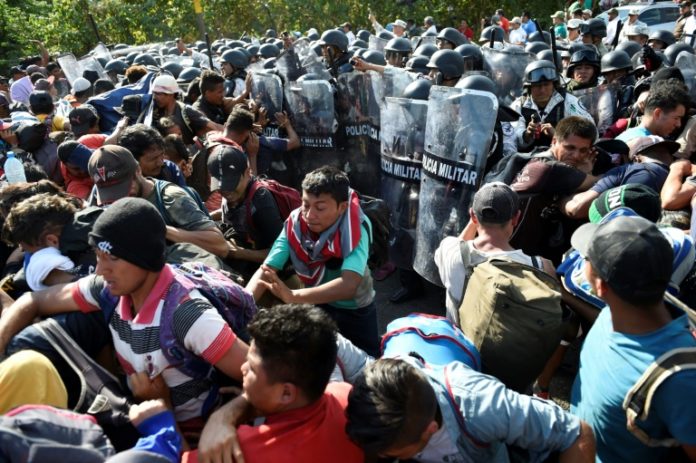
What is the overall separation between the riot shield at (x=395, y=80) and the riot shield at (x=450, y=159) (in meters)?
1.65

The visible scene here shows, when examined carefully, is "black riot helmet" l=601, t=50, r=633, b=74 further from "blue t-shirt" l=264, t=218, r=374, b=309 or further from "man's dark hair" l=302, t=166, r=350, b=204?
"man's dark hair" l=302, t=166, r=350, b=204

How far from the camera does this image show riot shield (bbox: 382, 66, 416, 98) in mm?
5801

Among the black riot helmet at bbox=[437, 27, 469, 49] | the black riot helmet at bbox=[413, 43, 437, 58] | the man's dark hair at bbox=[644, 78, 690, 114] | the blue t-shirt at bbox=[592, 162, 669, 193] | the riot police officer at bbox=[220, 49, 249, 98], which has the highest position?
the man's dark hair at bbox=[644, 78, 690, 114]

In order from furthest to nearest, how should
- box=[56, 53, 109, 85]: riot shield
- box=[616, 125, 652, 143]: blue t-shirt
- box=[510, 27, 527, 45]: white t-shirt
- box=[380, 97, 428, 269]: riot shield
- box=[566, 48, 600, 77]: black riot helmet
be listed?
1. box=[510, 27, 527, 45]: white t-shirt
2. box=[56, 53, 109, 85]: riot shield
3. box=[566, 48, 600, 77]: black riot helmet
4. box=[380, 97, 428, 269]: riot shield
5. box=[616, 125, 652, 143]: blue t-shirt

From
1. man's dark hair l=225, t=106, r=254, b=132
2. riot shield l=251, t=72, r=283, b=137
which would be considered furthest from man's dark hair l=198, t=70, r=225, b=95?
man's dark hair l=225, t=106, r=254, b=132

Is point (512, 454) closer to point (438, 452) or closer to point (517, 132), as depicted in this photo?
point (438, 452)

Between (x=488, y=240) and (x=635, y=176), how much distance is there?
3.84 feet

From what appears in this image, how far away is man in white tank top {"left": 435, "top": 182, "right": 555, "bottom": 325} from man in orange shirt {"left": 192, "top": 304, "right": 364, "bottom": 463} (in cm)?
125

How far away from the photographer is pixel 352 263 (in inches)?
123

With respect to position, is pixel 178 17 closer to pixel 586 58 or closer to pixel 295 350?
pixel 586 58

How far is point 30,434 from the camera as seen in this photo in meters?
1.40

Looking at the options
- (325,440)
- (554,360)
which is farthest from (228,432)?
(554,360)

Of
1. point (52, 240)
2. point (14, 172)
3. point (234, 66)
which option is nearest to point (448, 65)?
Result: point (234, 66)

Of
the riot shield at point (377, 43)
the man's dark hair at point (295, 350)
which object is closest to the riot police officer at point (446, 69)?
the man's dark hair at point (295, 350)
